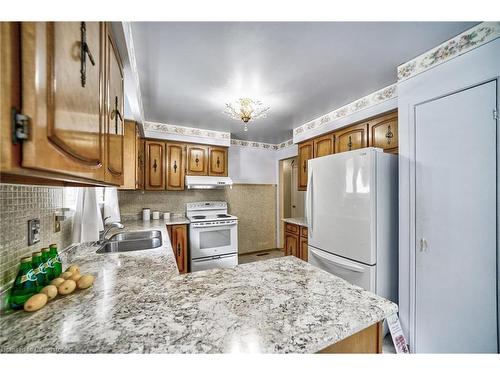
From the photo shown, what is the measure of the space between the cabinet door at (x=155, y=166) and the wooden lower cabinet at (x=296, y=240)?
2.02 metres

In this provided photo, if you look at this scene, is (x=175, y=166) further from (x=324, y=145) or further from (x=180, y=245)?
(x=324, y=145)

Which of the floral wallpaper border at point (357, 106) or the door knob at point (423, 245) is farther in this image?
the floral wallpaper border at point (357, 106)

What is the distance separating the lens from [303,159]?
2967 millimetres

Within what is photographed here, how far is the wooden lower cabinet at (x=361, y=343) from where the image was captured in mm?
636

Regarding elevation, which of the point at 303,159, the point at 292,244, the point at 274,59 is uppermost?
the point at 274,59

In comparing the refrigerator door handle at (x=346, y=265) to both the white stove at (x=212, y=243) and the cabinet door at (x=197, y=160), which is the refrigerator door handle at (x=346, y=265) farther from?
the cabinet door at (x=197, y=160)

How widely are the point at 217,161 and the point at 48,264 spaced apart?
264 cm

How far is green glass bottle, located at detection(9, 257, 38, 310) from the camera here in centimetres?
68

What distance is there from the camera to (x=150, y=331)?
1.78 ft

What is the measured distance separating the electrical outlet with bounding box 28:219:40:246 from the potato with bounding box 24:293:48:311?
1.01 feet

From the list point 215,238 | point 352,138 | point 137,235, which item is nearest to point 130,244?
point 137,235

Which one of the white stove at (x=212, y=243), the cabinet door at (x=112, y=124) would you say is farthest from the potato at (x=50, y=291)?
the white stove at (x=212, y=243)

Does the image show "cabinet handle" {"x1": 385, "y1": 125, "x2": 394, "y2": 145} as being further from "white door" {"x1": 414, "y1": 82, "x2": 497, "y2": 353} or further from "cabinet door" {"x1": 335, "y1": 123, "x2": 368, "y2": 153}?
"white door" {"x1": 414, "y1": 82, "x2": 497, "y2": 353}
